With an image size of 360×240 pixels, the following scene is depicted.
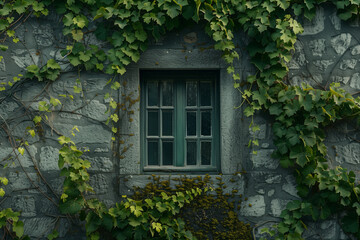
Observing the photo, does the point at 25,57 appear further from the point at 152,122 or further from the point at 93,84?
the point at 152,122

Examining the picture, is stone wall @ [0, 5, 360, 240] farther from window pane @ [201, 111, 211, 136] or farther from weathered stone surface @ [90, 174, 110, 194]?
window pane @ [201, 111, 211, 136]

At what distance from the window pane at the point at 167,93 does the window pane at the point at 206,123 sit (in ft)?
1.16

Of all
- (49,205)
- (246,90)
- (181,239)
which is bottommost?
(181,239)

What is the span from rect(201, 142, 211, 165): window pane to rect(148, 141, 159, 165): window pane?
0.45 meters

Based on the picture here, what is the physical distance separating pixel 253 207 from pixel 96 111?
5.74 ft

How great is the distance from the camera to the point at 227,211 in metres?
4.22

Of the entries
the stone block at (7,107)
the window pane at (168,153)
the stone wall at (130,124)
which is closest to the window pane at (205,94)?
the stone wall at (130,124)

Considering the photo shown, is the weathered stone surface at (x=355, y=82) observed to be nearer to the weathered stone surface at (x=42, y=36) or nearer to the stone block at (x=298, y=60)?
the stone block at (x=298, y=60)

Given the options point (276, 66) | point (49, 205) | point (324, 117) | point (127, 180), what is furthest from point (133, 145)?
point (324, 117)

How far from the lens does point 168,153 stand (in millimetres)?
4430

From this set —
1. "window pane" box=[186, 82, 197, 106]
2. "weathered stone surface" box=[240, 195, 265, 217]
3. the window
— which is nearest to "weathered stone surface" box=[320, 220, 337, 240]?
"weathered stone surface" box=[240, 195, 265, 217]

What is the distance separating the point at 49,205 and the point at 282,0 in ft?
9.55

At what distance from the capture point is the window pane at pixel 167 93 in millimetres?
4449

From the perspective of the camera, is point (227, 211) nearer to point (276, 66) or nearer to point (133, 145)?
point (133, 145)
